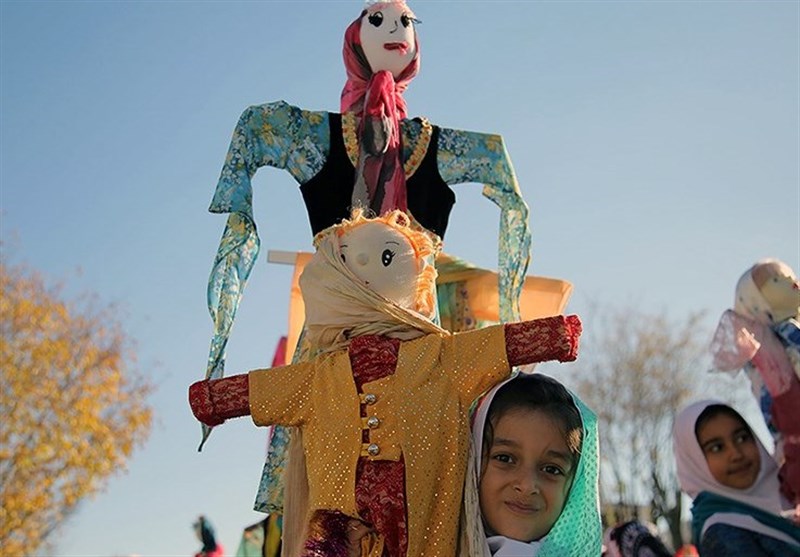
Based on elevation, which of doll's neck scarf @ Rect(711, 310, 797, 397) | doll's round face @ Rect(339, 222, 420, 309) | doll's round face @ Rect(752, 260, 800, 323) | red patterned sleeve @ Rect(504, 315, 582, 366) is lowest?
red patterned sleeve @ Rect(504, 315, 582, 366)

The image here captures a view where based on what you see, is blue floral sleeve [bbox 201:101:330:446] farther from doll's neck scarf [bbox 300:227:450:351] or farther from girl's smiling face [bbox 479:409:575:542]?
girl's smiling face [bbox 479:409:575:542]

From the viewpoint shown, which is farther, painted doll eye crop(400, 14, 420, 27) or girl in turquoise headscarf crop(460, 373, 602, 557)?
painted doll eye crop(400, 14, 420, 27)

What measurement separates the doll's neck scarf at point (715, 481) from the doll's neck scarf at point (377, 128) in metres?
1.28

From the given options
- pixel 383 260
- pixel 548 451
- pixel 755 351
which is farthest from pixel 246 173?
pixel 755 351

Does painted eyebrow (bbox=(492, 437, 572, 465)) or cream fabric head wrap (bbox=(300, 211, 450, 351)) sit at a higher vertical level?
cream fabric head wrap (bbox=(300, 211, 450, 351))

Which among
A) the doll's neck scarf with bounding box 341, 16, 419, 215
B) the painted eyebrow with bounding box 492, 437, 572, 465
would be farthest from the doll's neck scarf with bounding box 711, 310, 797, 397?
the painted eyebrow with bounding box 492, 437, 572, 465

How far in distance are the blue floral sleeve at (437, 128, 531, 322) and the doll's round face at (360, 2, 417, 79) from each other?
1.03 ft

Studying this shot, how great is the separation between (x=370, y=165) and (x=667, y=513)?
1450 centimetres

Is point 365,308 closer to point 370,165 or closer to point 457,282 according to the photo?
point 370,165

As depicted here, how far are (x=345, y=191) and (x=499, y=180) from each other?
23.8 inches

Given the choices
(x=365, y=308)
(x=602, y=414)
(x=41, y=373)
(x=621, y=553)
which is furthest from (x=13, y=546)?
(x=365, y=308)

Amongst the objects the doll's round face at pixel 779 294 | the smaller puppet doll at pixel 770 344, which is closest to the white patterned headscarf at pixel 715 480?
the smaller puppet doll at pixel 770 344

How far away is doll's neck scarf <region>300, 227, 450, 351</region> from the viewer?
256 cm

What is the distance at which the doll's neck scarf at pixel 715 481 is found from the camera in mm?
3563
